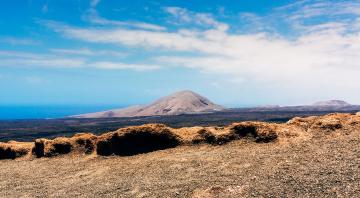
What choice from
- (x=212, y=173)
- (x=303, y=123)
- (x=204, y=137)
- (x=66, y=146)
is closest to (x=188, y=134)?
(x=204, y=137)

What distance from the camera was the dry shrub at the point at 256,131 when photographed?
3809 cm

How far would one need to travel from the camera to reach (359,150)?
105 ft

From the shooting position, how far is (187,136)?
4188 centimetres

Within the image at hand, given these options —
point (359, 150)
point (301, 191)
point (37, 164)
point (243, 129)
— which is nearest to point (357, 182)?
point (301, 191)

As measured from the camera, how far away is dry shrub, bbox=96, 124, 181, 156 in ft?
137

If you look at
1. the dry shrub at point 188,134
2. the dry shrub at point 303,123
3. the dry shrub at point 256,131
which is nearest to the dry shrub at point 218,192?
the dry shrub at point 256,131

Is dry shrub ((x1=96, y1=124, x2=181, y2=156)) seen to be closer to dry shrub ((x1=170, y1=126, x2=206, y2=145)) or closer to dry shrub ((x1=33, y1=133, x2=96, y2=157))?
dry shrub ((x1=170, y1=126, x2=206, y2=145))

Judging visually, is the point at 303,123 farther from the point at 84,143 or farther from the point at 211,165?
the point at 84,143

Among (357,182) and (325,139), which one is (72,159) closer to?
(325,139)

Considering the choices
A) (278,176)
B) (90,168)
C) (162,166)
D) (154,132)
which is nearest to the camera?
(278,176)

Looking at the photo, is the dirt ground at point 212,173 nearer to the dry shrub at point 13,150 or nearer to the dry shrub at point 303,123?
the dry shrub at point 303,123

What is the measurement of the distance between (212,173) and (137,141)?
13.0 meters

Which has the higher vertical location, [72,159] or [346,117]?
[346,117]

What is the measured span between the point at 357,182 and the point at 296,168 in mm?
4800
